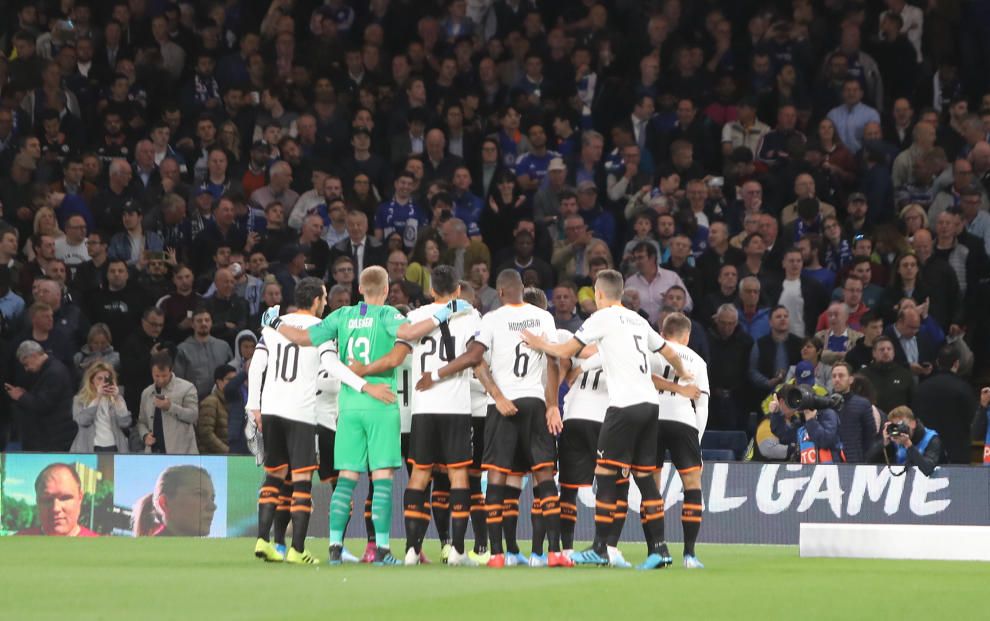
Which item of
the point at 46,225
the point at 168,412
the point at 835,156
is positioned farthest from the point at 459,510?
the point at 835,156

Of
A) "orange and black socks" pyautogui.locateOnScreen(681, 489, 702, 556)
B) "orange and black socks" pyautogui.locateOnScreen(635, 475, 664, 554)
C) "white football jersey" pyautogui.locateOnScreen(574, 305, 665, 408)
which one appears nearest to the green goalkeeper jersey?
"white football jersey" pyautogui.locateOnScreen(574, 305, 665, 408)

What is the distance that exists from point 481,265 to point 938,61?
811 centimetres

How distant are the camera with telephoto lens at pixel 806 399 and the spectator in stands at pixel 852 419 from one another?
1.94 feet

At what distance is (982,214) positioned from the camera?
2197cm

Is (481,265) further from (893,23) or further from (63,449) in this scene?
(893,23)

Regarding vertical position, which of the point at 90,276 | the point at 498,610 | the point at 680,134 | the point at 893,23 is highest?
the point at 893,23

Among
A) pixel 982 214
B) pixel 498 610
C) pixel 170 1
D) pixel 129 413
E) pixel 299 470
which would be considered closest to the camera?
pixel 498 610

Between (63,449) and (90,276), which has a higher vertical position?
(90,276)

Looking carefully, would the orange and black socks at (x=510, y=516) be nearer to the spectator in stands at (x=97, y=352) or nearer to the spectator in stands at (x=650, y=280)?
the spectator in stands at (x=650, y=280)

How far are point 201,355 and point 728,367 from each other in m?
6.31

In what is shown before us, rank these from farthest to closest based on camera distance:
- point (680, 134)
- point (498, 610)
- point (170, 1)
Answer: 1. point (170, 1)
2. point (680, 134)
3. point (498, 610)

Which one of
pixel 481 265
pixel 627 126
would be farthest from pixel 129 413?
pixel 627 126

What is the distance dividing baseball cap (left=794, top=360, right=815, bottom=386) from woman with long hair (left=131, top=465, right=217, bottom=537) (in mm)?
6666

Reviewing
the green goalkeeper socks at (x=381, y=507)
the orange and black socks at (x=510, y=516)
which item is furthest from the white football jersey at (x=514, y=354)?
the green goalkeeper socks at (x=381, y=507)
